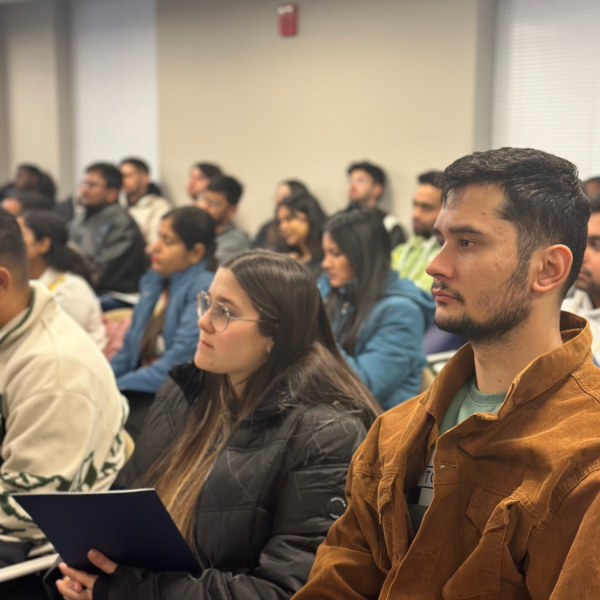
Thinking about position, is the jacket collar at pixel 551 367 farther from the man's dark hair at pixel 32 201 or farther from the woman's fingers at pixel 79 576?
the man's dark hair at pixel 32 201

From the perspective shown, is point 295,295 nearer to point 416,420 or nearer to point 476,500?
point 416,420

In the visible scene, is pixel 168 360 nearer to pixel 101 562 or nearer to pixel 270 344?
pixel 270 344

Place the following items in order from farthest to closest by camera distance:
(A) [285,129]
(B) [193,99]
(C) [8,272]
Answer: (B) [193,99] < (A) [285,129] < (C) [8,272]

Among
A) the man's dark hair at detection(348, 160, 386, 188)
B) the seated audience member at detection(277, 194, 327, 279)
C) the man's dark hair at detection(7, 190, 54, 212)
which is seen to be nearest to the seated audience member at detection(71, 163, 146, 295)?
the man's dark hair at detection(7, 190, 54, 212)

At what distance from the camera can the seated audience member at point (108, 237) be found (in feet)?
18.7

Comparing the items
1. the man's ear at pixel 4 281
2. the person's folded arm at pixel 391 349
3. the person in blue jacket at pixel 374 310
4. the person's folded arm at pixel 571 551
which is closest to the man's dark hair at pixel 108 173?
the person in blue jacket at pixel 374 310

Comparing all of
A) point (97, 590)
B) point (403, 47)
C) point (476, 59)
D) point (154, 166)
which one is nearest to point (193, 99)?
point (154, 166)

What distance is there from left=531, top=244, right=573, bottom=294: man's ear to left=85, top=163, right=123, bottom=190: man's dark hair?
219 inches

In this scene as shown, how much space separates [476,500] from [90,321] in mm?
2615

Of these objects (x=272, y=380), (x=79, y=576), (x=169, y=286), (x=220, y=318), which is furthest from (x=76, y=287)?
(x=79, y=576)

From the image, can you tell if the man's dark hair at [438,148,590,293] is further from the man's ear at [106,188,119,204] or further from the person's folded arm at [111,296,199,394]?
the man's ear at [106,188,119,204]

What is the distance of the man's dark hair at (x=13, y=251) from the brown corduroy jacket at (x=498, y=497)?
3.58ft

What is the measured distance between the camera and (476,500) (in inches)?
40.6

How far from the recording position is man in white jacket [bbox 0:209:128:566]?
167cm
